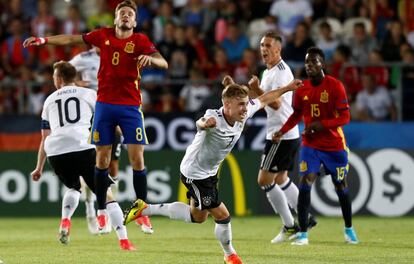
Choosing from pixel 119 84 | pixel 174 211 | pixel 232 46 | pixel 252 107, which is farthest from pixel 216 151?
pixel 232 46

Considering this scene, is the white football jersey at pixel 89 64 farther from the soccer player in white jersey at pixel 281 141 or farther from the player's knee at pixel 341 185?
the player's knee at pixel 341 185

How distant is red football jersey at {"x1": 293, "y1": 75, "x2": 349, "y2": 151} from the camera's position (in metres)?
11.6

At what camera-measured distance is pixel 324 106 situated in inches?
458

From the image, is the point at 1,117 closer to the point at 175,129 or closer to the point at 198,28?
the point at 175,129

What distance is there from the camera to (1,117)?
1809cm

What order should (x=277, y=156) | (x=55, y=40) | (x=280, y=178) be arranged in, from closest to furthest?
(x=55, y=40)
(x=277, y=156)
(x=280, y=178)

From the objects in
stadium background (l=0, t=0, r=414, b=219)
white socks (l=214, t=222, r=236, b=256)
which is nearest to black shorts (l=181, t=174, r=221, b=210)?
white socks (l=214, t=222, r=236, b=256)

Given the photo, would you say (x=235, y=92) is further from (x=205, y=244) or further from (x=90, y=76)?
(x=90, y=76)

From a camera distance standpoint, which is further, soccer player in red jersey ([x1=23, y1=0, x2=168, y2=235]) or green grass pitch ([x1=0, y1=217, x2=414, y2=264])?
soccer player in red jersey ([x1=23, y1=0, x2=168, y2=235])

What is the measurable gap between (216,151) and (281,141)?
267 centimetres

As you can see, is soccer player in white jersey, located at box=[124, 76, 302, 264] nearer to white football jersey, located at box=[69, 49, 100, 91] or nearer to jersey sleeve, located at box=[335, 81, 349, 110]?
jersey sleeve, located at box=[335, 81, 349, 110]

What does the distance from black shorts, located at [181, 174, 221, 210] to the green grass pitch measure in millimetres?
556

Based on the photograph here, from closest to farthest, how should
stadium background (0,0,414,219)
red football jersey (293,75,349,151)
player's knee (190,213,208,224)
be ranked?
player's knee (190,213,208,224) → red football jersey (293,75,349,151) → stadium background (0,0,414,219)

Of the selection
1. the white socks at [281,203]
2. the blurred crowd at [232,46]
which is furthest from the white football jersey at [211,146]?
the blurred crowd at [232,46]
